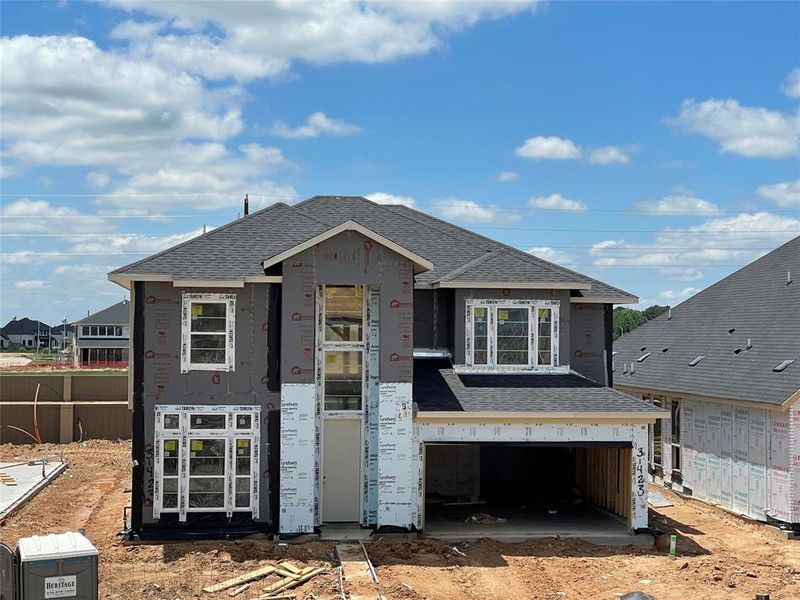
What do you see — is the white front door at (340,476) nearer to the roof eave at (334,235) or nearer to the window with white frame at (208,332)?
the window with white frame at (208,332)

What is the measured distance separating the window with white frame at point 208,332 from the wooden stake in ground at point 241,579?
4.58m

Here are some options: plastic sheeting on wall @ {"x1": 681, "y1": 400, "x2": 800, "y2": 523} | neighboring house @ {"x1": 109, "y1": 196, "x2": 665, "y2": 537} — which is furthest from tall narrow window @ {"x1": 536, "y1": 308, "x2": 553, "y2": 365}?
plastic sheeting on wall @ {"x1": 681, "y1": 400, "x2": 800, "y2": 523}

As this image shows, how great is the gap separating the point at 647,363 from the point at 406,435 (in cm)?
1285

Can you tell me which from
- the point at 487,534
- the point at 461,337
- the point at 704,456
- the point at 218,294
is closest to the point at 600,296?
the point at 461,337

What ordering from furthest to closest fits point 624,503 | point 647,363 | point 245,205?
point 647,363
point 245,205
point 624,503

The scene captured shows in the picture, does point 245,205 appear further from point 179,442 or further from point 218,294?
point 179,442

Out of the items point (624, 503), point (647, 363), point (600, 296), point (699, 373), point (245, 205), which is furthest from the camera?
point (647, 363)

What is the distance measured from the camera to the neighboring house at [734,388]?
65.8 ft

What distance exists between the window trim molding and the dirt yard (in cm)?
432

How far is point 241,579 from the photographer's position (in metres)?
15.5

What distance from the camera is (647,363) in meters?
28.7

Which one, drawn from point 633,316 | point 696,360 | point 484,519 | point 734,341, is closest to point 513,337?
point 484,519

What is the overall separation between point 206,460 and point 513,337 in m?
7.73

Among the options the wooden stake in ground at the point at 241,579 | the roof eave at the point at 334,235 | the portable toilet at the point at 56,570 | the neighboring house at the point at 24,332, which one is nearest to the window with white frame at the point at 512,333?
the roof eave at the point at 334,235
